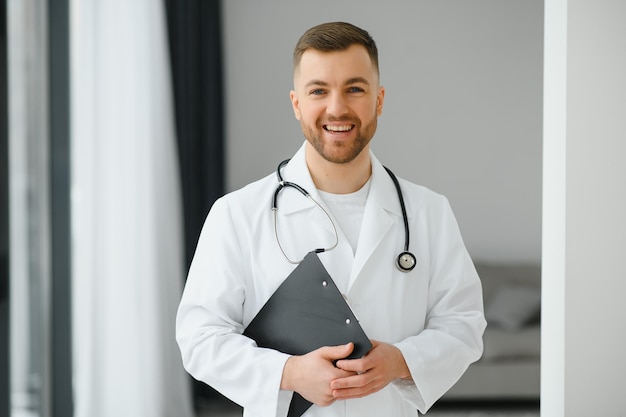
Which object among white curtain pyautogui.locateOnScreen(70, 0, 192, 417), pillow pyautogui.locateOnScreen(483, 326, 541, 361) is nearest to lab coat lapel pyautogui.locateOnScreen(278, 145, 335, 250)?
white curtain pyautogui.locateOnScreen(70, 0, 192, 417)

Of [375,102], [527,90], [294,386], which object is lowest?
[294,386]

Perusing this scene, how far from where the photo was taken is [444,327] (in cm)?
140

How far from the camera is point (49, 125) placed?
2.93 meters

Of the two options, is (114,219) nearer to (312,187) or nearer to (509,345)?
(312,187)

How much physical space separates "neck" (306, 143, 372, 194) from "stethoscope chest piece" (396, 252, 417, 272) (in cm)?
18

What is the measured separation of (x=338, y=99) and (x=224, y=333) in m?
0.48

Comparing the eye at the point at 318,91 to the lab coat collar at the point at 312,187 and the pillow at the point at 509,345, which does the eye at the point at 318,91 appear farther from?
the pillow at the point at 509,345

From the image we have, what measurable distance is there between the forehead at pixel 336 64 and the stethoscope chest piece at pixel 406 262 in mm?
344

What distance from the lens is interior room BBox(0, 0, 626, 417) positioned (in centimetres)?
146

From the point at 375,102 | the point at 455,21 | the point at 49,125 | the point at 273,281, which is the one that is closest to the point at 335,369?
the point at 273,281

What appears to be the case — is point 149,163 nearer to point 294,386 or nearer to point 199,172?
point 199,172

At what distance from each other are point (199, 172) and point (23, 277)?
1638 millimetres

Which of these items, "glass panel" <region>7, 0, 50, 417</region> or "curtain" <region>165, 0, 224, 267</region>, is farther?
"curtain" <region>165, 0, 224, 267</region>

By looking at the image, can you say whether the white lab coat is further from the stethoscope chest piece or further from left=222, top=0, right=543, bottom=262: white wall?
left=222, top=0, right=543, bottom=262: white wall
